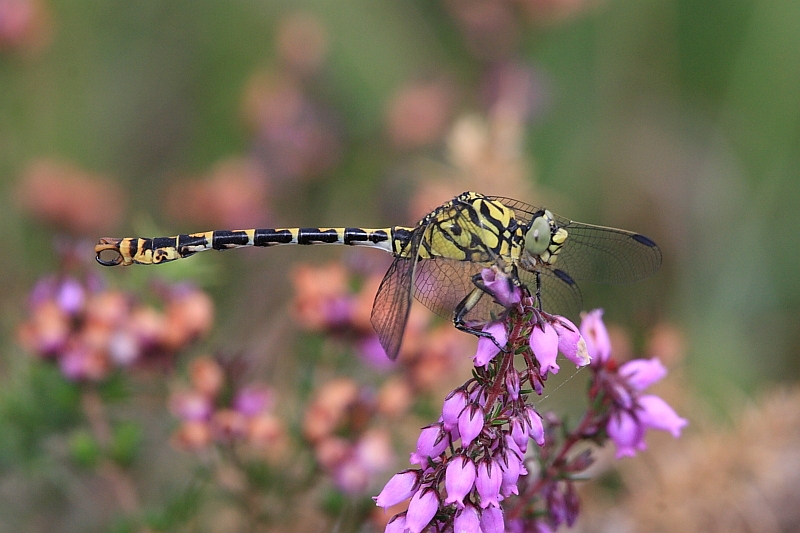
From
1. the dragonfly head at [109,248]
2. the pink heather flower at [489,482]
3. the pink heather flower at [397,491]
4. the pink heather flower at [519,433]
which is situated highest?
the dragonfly head at [109,248]

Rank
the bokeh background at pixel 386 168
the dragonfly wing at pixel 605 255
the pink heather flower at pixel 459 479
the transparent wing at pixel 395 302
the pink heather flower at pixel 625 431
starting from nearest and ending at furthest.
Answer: the pink heather flower at pixel 459 479 < the pink heather flower at pixel 625 431 < the transparent wing at pixel 395 302 < the dragonfly wing at pixel 605 255 < the bokeh background at pixel 386 168

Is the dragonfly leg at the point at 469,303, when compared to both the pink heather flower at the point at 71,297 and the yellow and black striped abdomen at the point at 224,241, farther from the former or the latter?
the pink heather flower at the point at 71,297

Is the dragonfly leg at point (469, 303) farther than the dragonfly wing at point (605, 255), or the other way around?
the dragonfly wing at point (605, 255)

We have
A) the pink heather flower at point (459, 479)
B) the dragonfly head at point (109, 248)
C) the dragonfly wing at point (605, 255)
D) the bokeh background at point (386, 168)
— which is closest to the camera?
the pink heather flower at point (459, 479)

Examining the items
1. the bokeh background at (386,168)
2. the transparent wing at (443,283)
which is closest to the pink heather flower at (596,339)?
the transparent wing at (443,283)

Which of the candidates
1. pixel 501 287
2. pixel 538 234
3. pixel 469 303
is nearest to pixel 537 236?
pixel 538 234
